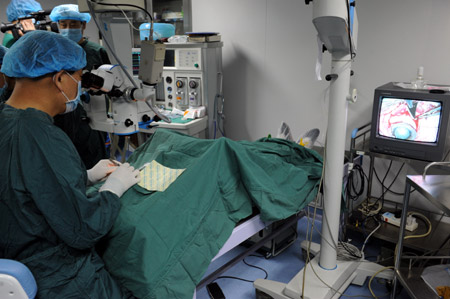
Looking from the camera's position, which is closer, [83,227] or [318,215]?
[83,227]

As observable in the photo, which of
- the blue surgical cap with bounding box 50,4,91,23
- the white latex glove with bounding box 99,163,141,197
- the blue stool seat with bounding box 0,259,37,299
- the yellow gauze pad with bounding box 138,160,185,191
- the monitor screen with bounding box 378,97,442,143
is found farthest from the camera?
the blue surgical cap with bounding box 50,4,91,23

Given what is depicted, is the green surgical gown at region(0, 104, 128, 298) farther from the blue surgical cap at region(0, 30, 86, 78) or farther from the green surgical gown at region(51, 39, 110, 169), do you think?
the green surgical gown at region(51, 39, 110, 169)

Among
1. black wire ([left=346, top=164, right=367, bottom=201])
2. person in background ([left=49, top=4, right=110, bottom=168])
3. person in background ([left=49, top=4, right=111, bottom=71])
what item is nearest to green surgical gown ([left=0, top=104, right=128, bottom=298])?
person in background ([left=49, top=4, right=110, bottom=168])

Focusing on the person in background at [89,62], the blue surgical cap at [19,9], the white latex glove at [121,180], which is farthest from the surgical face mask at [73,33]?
the white latex glove at [121,180]

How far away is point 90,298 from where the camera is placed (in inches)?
49.8

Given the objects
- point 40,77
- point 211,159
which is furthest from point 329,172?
point 40,77

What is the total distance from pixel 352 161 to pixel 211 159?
1.16 meters

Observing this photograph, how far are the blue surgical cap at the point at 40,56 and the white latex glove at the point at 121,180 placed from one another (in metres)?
0.49

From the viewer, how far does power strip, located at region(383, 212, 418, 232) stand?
242cm

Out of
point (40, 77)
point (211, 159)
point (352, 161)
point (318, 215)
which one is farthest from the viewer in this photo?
point (318, 215)

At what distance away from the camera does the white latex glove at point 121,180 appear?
1535 mm

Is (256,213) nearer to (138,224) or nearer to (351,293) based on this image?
(138,224)

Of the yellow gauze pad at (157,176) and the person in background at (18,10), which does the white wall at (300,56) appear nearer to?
the person in background at (18,10)

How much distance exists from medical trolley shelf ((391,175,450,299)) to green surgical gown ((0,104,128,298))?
1.39 m
